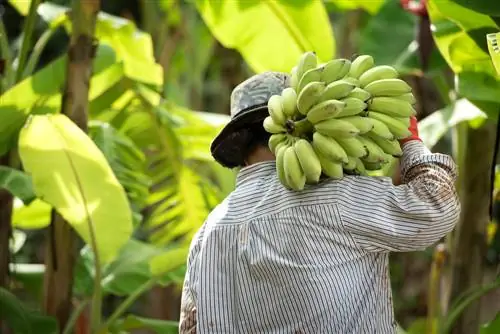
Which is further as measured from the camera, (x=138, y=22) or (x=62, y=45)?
(x=138, y=22)

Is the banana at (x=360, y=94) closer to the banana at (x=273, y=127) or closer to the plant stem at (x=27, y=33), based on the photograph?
the banana at (x=273, y=127)

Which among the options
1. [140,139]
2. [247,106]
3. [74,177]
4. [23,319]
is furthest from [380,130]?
[140,139]

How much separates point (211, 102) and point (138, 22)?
121 centimetres

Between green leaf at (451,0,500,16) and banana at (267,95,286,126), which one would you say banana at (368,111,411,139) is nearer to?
banana at (267,95,286,126)

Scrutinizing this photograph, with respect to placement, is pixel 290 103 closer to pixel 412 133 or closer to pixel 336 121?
pixel 336 121

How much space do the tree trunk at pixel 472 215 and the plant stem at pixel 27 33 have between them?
111 cm

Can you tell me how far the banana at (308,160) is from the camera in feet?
4.37

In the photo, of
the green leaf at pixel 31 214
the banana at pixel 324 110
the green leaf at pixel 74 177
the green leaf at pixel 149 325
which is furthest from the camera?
the green leaf at pixel 31 214

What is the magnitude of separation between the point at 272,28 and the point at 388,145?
0.92 meters

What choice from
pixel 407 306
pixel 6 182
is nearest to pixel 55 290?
pixel 6 182

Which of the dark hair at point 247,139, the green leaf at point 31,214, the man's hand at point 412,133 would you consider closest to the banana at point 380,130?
the man's hand at point 412,133

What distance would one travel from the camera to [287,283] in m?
1.36

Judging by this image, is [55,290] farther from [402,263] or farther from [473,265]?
[402,263]

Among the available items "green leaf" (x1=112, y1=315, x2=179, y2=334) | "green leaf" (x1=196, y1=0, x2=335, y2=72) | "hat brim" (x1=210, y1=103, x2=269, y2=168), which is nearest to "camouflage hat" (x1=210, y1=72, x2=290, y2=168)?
"hat brim" (x1=210, y1=103, x2=269, y2=168)
